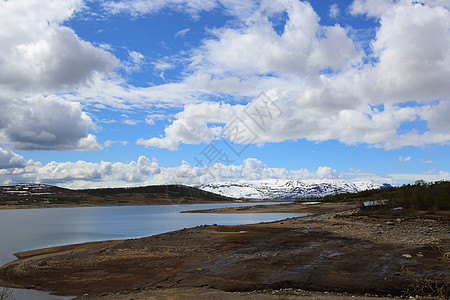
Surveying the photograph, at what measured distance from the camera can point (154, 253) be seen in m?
24.5

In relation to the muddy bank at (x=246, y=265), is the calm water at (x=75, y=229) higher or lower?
lower

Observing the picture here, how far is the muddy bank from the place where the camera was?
53.1ft

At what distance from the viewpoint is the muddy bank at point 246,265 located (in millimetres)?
16188

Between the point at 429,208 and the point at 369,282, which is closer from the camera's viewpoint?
the point at 369,282

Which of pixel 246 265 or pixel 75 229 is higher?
pixel 246 265

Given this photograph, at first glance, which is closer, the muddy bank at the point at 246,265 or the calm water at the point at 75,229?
the muddy bank at the point at 246,265

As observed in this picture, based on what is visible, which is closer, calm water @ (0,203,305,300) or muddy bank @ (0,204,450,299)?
muddy bank @ (0,204,450,299)

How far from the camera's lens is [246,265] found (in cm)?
1947

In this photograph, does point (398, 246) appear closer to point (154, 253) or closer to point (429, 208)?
point (154, 253)

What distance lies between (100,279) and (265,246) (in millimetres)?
12072

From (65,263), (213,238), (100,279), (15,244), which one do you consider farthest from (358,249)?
(15,244)

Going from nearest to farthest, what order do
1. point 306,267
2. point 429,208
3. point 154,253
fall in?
point 306,267, point 154,253, point 429,208

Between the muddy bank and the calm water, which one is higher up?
the muddy bank

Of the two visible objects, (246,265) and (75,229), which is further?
(75,229)
